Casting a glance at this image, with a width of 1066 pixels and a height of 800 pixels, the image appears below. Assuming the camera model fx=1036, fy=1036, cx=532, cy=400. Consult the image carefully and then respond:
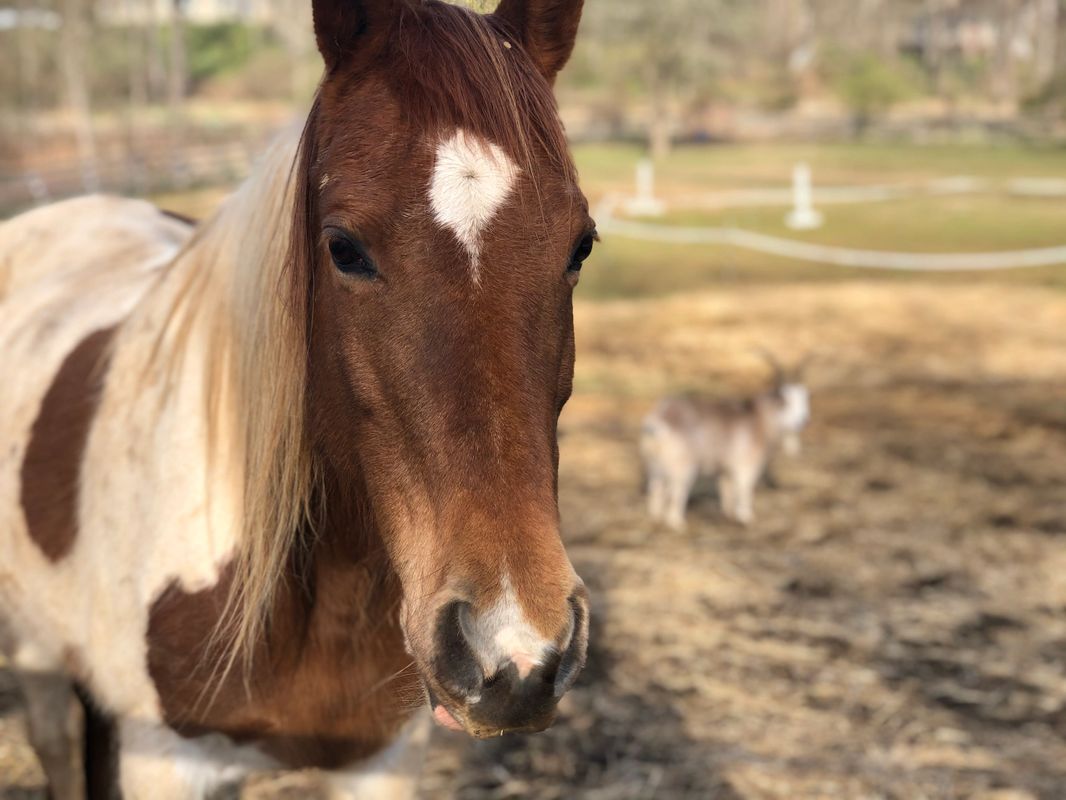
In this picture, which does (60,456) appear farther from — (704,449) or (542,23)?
(704,449)

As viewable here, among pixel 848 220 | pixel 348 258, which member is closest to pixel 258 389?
pixel 348 258

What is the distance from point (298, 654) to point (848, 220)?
695 inches

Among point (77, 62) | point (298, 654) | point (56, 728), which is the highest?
point (77, 62)

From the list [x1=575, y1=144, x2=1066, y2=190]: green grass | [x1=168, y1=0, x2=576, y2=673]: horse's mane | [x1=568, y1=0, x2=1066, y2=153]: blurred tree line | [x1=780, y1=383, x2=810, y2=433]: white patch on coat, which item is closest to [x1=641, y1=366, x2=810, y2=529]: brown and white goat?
[x1=780, y1=383, x2=810, y2=433]: white patch on coat

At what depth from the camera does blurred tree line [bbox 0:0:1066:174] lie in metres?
32.6

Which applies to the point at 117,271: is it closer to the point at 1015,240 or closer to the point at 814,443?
the point at 814,443

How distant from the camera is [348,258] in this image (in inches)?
64.4

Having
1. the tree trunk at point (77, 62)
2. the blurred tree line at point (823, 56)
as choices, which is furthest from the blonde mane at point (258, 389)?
the blurred tree line at point (823, 56)

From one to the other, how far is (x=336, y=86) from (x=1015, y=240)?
15.9m

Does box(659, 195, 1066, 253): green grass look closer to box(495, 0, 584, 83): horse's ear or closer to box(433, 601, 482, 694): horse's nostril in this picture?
A: box(495, 0, 584, 83): horse's ear

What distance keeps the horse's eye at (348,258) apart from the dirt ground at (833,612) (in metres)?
2.36

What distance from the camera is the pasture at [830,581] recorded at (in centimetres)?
362

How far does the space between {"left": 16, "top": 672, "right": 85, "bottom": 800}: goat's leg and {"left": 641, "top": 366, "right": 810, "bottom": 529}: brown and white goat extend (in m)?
3.82

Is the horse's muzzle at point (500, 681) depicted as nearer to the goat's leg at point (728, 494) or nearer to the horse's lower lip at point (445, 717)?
the horse's lower lip at point (445, 717)
